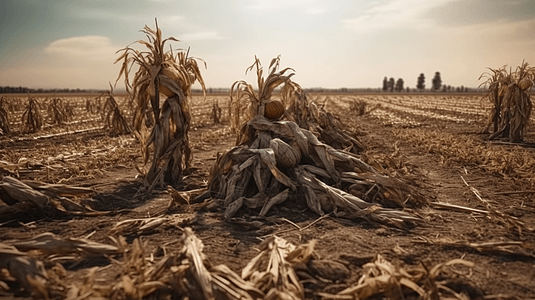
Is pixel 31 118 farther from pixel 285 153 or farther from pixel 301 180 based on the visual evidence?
pixel 301 180

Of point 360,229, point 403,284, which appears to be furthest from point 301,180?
point 403,284

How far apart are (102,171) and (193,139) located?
205 inches

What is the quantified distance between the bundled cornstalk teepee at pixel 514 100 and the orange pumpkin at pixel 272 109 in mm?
8654

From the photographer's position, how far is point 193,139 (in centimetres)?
1186

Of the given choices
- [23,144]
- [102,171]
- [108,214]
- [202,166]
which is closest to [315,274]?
[108,214]

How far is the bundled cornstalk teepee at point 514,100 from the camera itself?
33.3ft

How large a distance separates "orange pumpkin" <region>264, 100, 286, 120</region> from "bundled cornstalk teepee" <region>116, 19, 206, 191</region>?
155 cm

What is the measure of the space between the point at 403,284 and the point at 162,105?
506cm

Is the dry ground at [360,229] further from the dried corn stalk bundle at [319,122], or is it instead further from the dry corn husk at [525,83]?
the dry corn husk at [525,83]

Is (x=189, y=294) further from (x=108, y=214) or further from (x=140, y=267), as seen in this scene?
(x=108, y=214)

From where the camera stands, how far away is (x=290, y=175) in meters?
5.02

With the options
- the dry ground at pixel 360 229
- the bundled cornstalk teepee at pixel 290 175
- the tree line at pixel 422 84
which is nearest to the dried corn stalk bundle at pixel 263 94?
the bundled cornstalk teepee at pixel 290 175

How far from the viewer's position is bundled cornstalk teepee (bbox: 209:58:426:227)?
430 cm

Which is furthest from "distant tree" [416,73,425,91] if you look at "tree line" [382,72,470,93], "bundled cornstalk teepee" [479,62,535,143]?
"bundled cornstalk teepee" [479,62,535,143]
